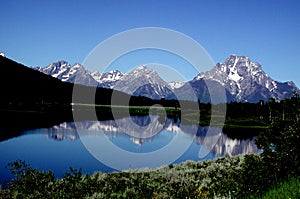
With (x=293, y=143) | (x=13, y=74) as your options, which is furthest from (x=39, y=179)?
(x=13, y=74)

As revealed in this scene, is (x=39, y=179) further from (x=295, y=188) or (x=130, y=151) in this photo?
(x=130, y=151)

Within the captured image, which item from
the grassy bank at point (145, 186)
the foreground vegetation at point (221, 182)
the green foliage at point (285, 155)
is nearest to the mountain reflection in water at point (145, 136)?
the foreground vegetation at point (221, 182)

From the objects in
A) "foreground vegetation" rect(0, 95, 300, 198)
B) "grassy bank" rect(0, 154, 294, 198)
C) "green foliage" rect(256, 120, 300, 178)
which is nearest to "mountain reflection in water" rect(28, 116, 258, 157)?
"foreground vegetation" rect(0, 95, 300, 198)

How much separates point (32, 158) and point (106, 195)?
1185 inches

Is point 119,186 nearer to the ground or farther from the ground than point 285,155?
nearer to the ground

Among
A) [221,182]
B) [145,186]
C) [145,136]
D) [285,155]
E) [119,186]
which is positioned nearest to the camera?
[285,155]

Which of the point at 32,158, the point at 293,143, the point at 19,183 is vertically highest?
the point at 293,143

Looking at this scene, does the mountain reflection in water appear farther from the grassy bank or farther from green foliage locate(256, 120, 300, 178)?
green foliage locate(256, 120, 300, 178)

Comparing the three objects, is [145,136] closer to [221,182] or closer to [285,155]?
[221,182]

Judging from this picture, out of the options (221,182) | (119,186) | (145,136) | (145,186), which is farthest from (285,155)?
(145,136)

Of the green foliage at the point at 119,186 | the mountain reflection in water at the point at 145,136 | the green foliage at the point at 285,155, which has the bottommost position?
the mountain reflection in water at the point at 145,136

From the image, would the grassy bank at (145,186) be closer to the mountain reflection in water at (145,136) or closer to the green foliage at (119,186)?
the green foliage at (119,186)

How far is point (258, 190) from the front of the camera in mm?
8930

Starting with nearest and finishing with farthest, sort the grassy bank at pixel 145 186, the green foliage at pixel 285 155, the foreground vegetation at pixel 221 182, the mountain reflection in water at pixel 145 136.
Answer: the foreground vegetation at pixel 221 182 → the grassy bank at pixel 145 186 → the green foliage at pixel 285 155 → the mountain reflection in water at pixel 145 136
